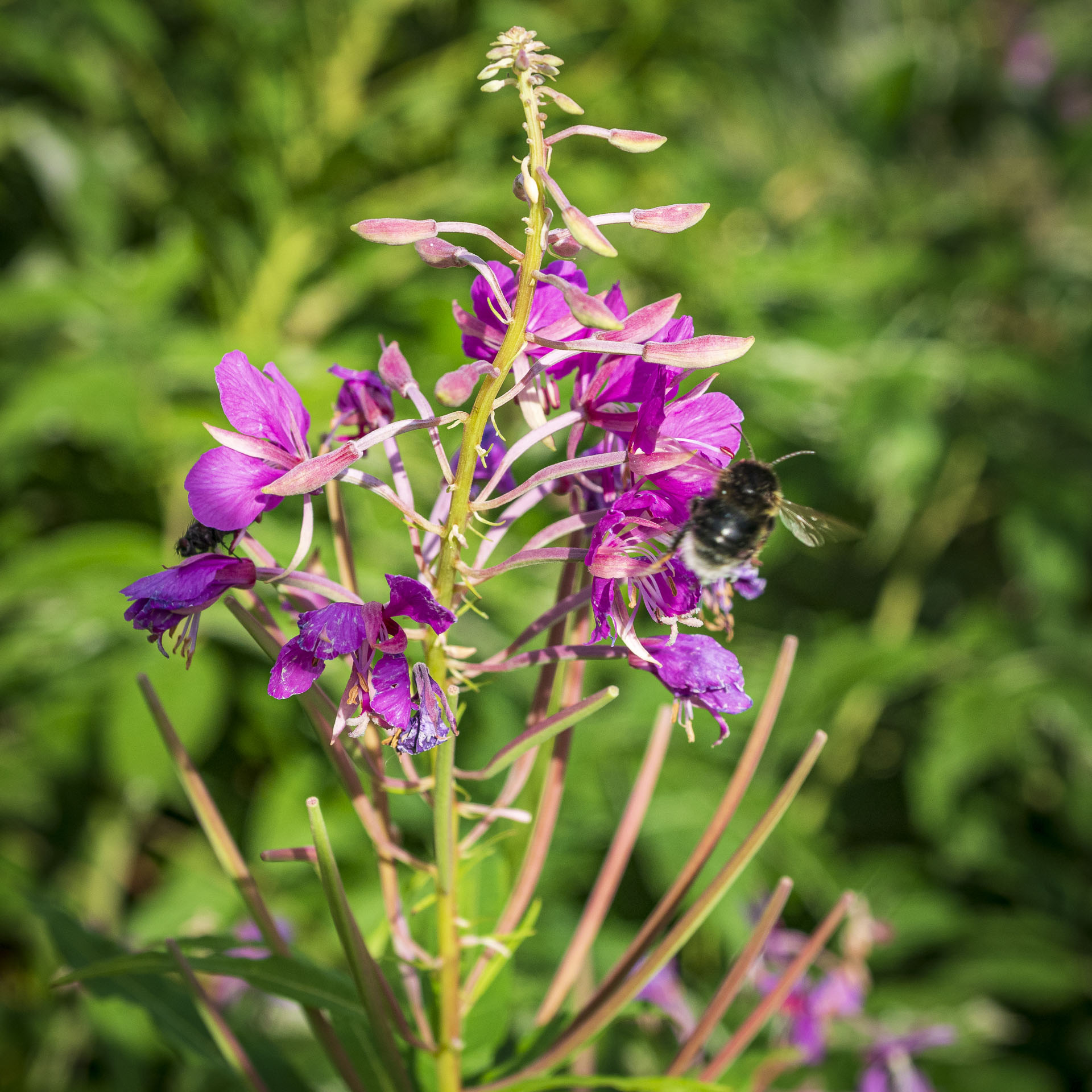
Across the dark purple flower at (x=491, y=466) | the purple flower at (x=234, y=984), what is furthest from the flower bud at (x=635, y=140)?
the purple flower at (x=234, y=984)

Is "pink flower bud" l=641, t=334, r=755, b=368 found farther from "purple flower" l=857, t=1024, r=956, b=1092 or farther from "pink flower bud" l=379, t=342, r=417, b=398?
"purple flower" l=857, t=1024, r=956, b=1092

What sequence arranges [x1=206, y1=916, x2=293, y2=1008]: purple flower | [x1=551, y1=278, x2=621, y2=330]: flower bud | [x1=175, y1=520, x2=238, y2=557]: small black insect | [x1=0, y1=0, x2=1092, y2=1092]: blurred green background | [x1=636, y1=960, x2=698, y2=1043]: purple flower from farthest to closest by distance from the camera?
[x1=0, y1=0, x2=1092, y2=1092]: blurred green background, [x1=206, y1=916, x2=293, y2=1008]: purple flower, [x1=636, y1=960, x2=698, y2=1043]: purple flower, [x1=175, y1=520, x2=238, y2=557]: small black insect, [x1=551, y1=278, x2=621, y2=330]: flower bud

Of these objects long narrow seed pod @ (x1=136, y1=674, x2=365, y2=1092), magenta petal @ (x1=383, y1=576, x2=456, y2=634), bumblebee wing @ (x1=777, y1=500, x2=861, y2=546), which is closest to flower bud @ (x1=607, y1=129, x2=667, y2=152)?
magenta petal @ (x1=383, y1=576, x2=456, y2=634)

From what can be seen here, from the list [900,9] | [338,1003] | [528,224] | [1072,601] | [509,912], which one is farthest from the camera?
[900,9]

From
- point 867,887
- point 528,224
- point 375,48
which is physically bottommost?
point 867,887

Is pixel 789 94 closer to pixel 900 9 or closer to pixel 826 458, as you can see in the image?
pixel 900 9

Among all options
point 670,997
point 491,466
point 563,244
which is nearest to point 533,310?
point 563,244

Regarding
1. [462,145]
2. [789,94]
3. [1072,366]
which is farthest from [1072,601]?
[789,94]
